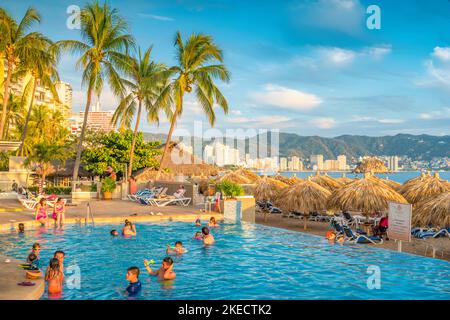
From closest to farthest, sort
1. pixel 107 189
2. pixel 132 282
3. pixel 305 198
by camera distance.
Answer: pixel 132 282 < pixel 305 198 < pixel 107 189

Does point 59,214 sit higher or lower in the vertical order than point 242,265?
higher

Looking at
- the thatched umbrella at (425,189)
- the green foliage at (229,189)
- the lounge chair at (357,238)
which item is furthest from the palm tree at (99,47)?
the thatched umbrella at (425,189)

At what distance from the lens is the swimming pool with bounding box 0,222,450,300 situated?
8516mm

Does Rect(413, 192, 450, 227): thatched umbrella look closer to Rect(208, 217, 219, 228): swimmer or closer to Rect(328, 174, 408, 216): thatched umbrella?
Rect(328, 174, 408, 216): thatched umbrella

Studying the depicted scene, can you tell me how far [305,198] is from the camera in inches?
768

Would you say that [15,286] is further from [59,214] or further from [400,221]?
[400,221]

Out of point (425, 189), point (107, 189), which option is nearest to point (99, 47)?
point (107, 189)

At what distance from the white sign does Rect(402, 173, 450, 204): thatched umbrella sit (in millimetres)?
8537

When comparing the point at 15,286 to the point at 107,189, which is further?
the point at 107,189

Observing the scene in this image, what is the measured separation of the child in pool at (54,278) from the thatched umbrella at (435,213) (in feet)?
42.8

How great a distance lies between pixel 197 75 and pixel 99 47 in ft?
20.2

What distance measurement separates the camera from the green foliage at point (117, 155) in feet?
104
